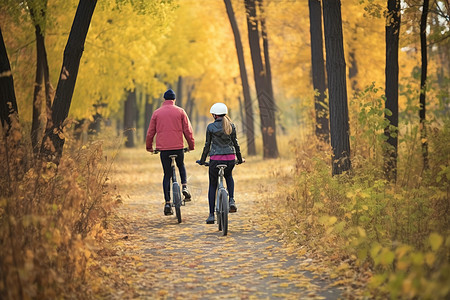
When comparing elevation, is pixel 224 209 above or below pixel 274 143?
below

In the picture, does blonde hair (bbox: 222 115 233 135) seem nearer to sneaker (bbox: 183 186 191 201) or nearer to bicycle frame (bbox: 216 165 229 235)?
bicycle frame (bbox: 216 165 229 235)

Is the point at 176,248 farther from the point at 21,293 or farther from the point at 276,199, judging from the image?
the point at 276,199

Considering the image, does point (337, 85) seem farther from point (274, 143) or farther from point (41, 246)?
point (274, 143)

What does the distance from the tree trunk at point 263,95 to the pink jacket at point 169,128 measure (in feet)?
44.1

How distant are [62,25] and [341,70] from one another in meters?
9.96

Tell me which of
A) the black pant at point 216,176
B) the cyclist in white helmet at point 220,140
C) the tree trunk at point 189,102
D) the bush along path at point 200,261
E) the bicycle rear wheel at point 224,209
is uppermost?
the tree trunk at point 189,102

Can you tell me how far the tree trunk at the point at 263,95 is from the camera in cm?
2323

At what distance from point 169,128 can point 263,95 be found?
14.0 meters

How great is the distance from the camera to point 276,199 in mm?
12719

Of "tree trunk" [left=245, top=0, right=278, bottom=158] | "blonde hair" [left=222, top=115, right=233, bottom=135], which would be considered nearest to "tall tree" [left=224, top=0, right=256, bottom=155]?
"tree trunk" [left=245, top=0, right=278, bottom=158]

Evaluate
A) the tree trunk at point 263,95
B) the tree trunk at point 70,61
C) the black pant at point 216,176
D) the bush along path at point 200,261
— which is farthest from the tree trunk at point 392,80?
the tree trunk at point 263,95

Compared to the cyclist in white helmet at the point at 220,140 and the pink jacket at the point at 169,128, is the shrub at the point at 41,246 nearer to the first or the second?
the cyclist in white helmet at the point at 220,140

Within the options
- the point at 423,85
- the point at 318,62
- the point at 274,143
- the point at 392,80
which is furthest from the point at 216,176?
the point at 274,143

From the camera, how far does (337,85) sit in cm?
1080
